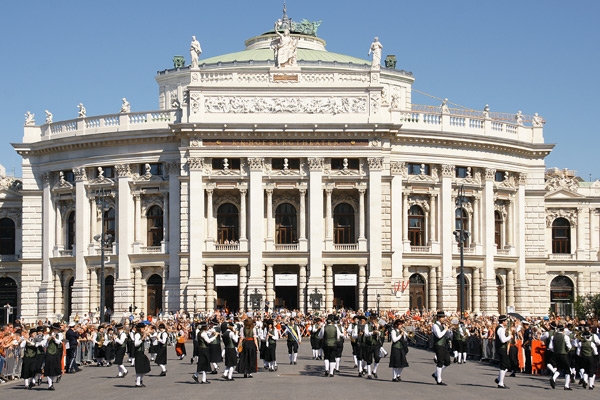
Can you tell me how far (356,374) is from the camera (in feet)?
121

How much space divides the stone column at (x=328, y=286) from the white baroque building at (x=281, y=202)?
109mm

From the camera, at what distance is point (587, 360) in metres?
32.8

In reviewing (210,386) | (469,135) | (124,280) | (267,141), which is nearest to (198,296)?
(124,280)

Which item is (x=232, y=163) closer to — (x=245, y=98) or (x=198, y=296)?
(x=245, y=98)

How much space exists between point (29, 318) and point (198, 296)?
16093mm

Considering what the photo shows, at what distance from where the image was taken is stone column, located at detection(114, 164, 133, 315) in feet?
242

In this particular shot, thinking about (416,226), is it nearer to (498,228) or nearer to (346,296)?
(498,228)

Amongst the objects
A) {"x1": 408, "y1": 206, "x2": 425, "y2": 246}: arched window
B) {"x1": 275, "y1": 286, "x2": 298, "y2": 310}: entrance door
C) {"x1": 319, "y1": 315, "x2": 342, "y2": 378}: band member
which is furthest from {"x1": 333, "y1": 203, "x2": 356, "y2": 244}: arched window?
{"x1": 319, "y1": 315, "x2": 342, "y2": 378}: band member

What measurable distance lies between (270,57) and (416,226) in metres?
22.5

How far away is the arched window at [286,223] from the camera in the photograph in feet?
242

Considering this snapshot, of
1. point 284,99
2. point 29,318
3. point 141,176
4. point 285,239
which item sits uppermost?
point 284,99

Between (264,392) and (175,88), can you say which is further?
(175,88)

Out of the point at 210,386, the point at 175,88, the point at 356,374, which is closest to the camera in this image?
the point at 210,386

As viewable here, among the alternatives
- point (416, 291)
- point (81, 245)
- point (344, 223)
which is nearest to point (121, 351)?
point (344, 223)
